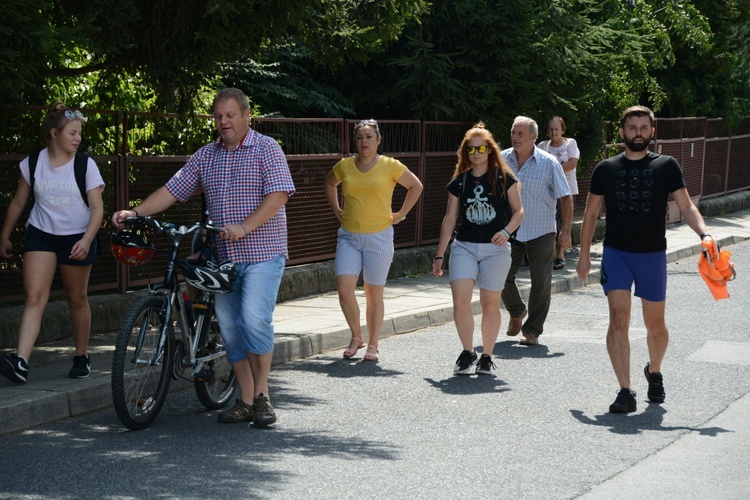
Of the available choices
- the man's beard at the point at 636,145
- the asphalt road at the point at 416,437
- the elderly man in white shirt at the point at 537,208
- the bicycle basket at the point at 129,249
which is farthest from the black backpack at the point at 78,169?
the elderly man in white shirt at the point at 537,208

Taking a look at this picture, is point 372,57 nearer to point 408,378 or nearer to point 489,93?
point 489,93

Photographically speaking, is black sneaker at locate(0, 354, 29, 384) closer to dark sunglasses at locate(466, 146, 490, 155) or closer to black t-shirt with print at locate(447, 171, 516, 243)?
black t-shirt with print at locate(447, 171, 516, 243)

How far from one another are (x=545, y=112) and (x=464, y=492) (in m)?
11.5

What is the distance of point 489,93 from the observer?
50.9 feet

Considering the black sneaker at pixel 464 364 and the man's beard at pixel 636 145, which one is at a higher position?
the man's beard at pixel 636 145

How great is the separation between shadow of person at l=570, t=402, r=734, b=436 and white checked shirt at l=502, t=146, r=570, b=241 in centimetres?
294

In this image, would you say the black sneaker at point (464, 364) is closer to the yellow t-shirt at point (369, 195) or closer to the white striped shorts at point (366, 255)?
the white striped shorts at point (366, 255)

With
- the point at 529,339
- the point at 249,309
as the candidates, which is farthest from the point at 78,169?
the point at 529,339

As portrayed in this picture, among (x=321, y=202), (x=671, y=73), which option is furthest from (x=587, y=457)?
(x=671, y=73)

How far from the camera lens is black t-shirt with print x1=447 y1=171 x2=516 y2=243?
879 centimetres

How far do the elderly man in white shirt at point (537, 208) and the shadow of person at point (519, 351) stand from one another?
0.10 m

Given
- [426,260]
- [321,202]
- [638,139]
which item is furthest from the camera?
[426,260]

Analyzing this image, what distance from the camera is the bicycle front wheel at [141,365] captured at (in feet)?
21.3

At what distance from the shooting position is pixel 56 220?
7773 mm
